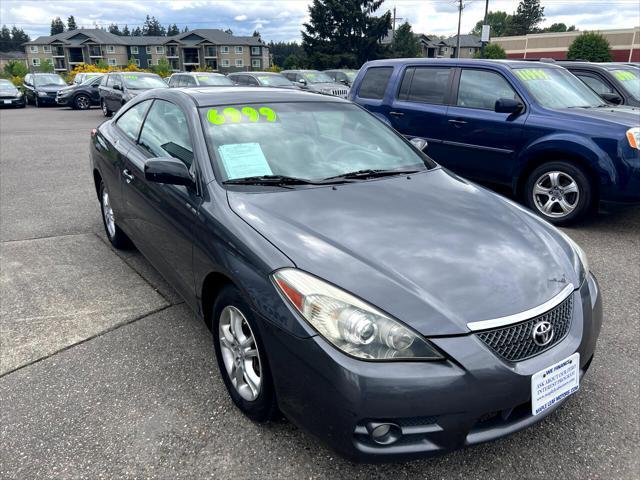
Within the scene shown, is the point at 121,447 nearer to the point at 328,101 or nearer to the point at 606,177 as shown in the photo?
the point at 328,101

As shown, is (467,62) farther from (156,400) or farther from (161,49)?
(161,49)

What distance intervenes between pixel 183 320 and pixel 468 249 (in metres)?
2.05

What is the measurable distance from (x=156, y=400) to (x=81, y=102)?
22.3m

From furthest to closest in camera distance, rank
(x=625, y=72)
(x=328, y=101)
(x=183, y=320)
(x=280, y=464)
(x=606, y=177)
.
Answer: (x=625, y=72) → (x=606, y=177) → (x=328, y=101) → (x=183, y=320) → (x=280, y=464)

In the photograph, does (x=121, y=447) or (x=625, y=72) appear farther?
(x=625, y=72)

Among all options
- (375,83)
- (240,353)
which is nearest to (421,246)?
(240,353)

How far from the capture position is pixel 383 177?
122 inches

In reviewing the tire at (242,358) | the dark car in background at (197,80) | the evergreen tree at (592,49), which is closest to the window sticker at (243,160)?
the tire at (242,358)

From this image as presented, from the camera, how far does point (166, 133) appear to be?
11.5 ft

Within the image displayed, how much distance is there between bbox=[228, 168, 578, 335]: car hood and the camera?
1996mm

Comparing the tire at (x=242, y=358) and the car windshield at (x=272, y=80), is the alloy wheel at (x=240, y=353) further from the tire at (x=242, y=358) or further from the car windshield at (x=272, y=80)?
the car windshield at (x=272, y=80)

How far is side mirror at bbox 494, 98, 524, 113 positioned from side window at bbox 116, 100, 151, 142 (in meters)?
3.70

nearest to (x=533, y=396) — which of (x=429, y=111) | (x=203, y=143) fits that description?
(x=203, y=143)

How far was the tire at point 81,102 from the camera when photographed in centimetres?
2156
